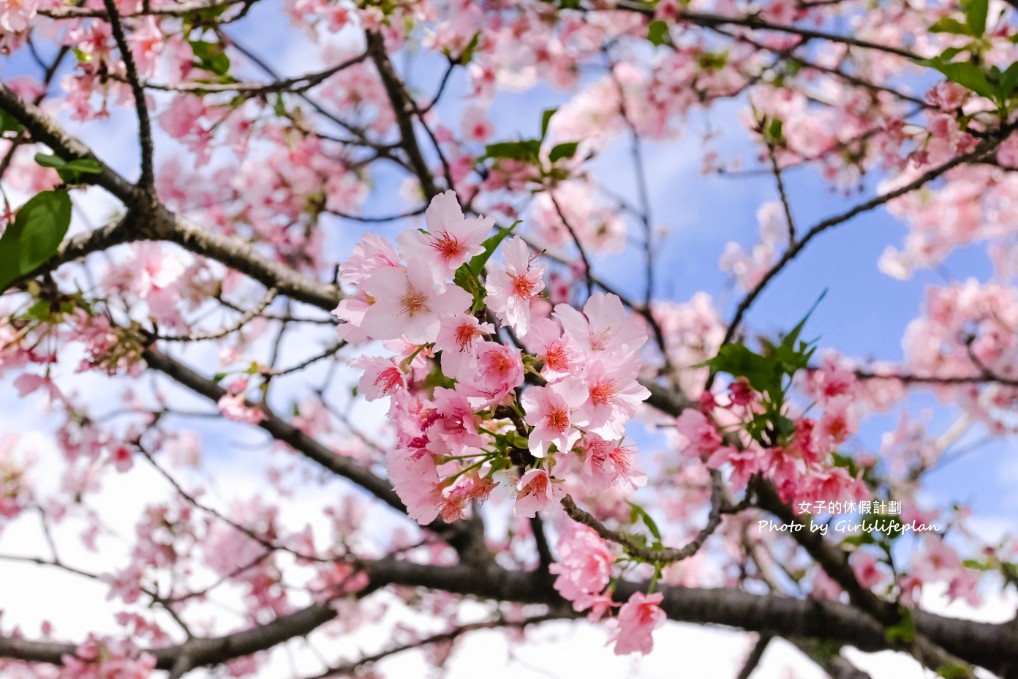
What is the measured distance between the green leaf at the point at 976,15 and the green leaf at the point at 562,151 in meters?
1.13

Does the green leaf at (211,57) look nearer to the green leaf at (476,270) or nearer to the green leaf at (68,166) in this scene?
the green leaf at (68,166)

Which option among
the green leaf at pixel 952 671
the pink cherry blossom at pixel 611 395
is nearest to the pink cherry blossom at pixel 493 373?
the pink cherry blossom at pixel 611 395

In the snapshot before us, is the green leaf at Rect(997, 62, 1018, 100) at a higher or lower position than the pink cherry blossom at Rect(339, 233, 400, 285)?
higher

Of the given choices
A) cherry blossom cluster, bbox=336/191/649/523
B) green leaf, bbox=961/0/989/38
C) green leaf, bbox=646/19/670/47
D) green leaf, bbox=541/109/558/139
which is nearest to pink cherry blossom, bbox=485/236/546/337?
cherry blossom cluster, bbox=336/191/649/523

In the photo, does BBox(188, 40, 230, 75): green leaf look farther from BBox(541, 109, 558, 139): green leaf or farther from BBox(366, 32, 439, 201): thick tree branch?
BBox(541, 109, 558, 139): green leaf

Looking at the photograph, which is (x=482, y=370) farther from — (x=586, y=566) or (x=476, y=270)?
(x=586, y=566)

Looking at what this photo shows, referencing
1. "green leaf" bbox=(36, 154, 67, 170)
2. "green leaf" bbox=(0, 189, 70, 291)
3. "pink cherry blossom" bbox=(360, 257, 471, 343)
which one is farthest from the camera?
"green leaf" bbox=(36, 154, 67, 170)

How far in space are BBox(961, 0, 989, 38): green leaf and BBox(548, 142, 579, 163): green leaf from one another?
44.4 inches

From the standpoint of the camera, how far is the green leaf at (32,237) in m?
1.42

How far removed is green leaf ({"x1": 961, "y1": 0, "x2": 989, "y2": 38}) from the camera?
2.00 m

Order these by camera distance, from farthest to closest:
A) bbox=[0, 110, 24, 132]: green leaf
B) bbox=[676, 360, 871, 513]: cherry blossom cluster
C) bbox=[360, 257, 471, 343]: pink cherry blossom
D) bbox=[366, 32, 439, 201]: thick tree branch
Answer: bbox=[366, 32, 439, 201]: thick tree branch → bbox=[0, 110, 24, 132]: green leaf → bbox=[676, 360, 871, 513]: cherry blossom cluster → bbox=[360, 257, 471, 343]: pink cherry blossom

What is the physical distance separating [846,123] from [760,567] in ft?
9.23

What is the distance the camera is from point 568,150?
2332 mm

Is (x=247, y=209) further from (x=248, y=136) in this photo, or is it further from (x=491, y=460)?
(x=491, y=460)
